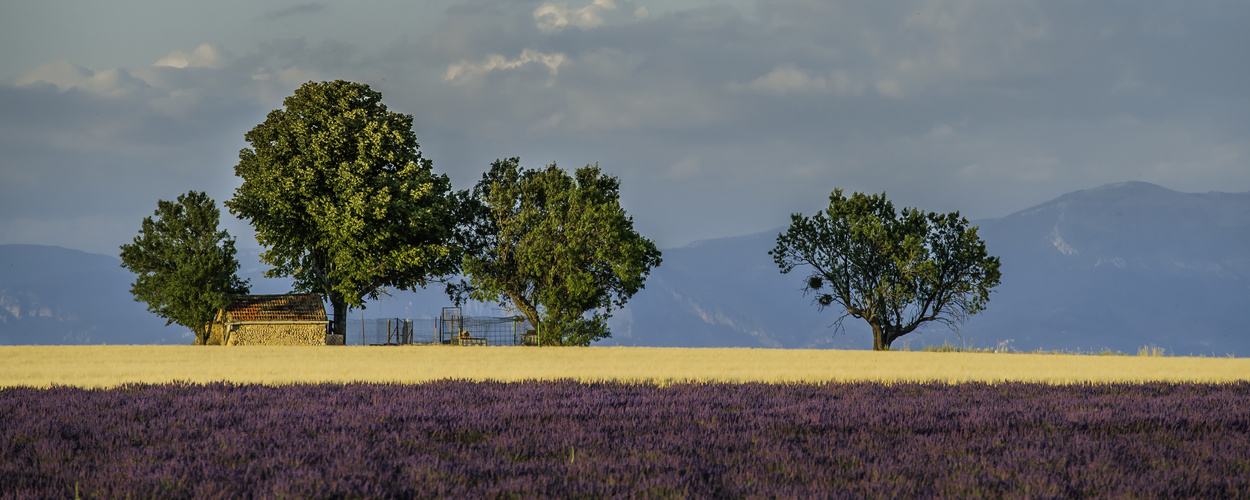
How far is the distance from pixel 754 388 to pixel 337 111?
35.0 meters

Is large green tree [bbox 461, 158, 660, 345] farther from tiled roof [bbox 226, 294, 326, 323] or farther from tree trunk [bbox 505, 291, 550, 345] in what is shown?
tiled roof [bbox 226, 294, 326, 323]

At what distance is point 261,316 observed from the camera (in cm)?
4547

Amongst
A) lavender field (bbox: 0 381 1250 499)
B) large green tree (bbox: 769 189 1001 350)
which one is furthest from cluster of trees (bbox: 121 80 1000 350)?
lavender field (bbox: 0 381 1250 499)

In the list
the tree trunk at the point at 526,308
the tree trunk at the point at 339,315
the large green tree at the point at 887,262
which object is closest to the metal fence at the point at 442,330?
the tree trunk at the point at 526,308

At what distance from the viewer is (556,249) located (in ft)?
138

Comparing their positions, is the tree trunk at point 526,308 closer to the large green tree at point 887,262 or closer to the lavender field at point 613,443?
the large green tree at point 887,262

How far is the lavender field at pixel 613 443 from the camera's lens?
701 centimetres

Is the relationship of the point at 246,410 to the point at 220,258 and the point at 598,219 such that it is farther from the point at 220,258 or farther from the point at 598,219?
the point at 220,258

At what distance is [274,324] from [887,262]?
2919cm

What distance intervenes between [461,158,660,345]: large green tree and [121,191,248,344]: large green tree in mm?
12299

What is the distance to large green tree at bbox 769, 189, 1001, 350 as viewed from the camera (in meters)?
42.8

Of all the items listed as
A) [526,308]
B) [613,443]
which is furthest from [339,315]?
[613,443]

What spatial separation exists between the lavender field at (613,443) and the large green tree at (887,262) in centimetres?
2846

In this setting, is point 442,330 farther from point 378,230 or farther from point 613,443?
point 613,443
